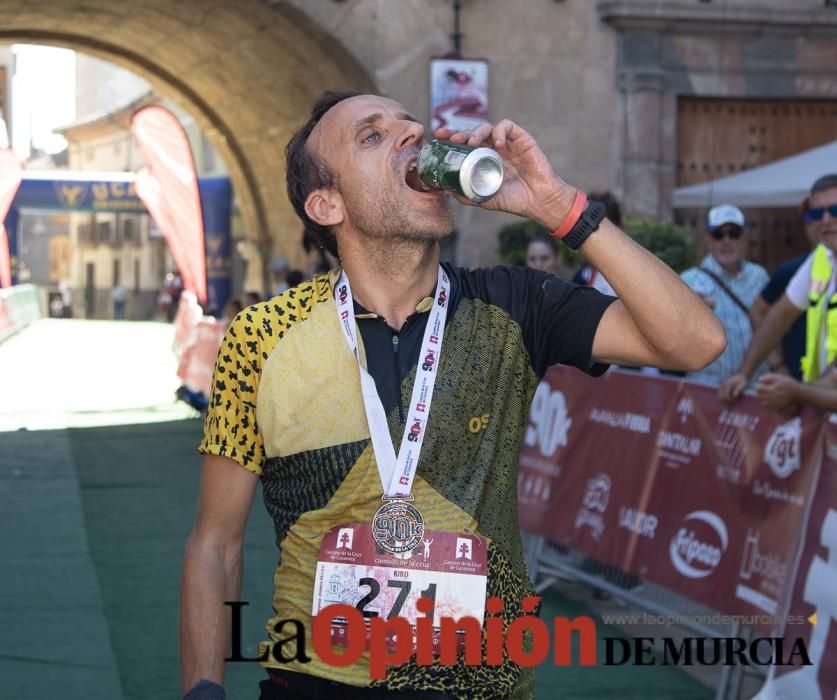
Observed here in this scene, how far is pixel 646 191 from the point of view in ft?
53.4

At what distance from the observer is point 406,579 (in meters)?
2.55

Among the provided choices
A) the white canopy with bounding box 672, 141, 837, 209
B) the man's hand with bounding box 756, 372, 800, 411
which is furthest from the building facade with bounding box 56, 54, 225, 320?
the man's hand with bounding box 756, 372, 800, 411

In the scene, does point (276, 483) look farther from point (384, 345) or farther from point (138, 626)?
point (138, 626)

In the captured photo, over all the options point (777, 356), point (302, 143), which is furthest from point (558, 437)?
point (302, 143)

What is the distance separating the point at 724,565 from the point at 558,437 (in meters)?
1.98

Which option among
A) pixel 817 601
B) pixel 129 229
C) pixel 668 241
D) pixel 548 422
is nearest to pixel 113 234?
pixel 129 229

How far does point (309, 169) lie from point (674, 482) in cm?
378

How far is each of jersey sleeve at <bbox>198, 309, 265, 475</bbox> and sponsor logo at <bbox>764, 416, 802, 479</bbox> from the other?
3128 millimetres

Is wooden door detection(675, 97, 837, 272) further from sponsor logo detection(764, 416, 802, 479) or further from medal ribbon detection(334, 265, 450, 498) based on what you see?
medal ribbon detection(334, 265, 450, 498)

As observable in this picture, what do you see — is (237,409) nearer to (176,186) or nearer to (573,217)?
(573,217)

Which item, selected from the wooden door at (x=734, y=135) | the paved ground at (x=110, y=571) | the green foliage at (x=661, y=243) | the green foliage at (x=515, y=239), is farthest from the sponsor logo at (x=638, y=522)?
the wooden door at (x=734, y=135)

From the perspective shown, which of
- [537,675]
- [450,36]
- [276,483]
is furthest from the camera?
[450,36]

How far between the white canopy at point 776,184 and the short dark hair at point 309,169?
28.4ft

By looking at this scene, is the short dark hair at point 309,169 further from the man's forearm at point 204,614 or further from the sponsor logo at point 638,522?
the sponsor logo at point 638,522
